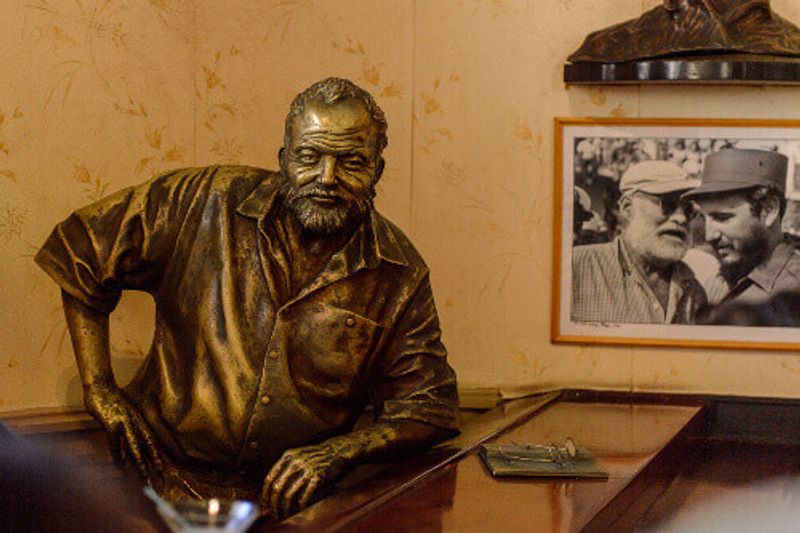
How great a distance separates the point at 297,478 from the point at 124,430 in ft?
1.65

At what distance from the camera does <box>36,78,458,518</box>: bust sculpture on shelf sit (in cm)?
343

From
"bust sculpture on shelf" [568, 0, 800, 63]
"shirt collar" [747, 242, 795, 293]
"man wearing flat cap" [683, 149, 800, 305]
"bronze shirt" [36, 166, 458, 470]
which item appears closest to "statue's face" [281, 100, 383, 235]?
"bronze shirt" [36, 166, 458, 470]

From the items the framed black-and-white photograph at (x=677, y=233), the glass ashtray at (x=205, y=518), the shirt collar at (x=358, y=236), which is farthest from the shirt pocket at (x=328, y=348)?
the glass ashtray at (x=205, y=518)

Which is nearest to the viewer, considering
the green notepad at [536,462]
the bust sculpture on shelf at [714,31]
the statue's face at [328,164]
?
the green notepad at [536,462]

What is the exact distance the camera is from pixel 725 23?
435cm

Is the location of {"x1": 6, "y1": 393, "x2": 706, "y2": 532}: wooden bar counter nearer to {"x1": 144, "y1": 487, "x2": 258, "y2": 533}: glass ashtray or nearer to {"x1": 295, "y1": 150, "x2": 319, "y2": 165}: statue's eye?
{"x1": 295, "y1": 150, "x2": 319, "y2": 165}: statue's eye

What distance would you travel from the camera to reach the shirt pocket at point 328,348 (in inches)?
137

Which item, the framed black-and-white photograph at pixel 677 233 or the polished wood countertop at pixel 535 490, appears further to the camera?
the framed black-and-white photograph at pixel 677 233

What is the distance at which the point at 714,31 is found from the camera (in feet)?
14.2

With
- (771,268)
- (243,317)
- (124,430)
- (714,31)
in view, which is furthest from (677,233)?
(124,430)

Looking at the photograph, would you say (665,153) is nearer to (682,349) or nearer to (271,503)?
(682,349)

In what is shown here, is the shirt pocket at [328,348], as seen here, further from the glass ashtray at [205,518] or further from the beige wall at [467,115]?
the glass ashtray at [205,518]

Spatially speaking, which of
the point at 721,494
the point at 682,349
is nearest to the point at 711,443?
the point at 682,349

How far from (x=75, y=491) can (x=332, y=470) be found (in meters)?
0.76
